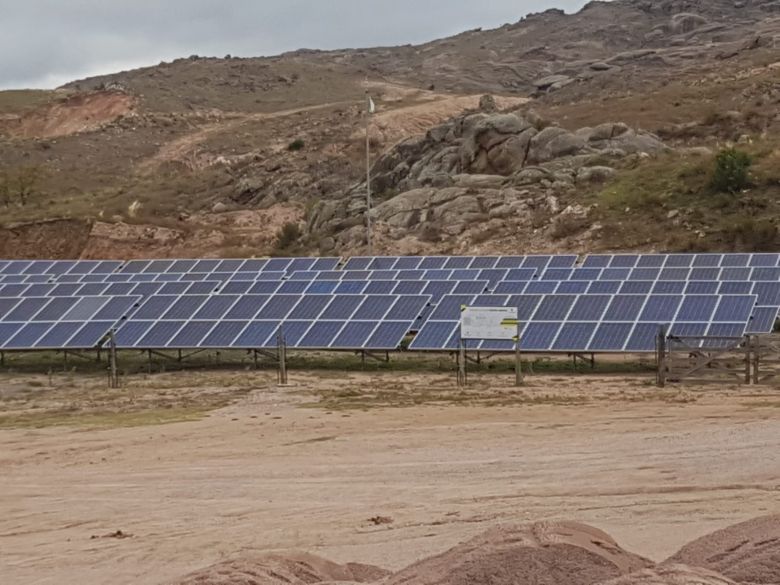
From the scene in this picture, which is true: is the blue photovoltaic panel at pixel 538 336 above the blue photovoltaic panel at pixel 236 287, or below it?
below

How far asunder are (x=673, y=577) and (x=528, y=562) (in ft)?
4.33

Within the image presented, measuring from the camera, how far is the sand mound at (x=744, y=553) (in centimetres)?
684

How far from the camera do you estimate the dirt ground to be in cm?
1438

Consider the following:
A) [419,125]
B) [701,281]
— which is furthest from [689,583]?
[419,125]

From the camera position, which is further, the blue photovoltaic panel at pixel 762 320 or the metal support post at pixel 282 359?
the metal support post at pixel 282 359

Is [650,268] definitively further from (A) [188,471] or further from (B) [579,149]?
(B) [579,149]

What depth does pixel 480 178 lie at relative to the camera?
184 ft

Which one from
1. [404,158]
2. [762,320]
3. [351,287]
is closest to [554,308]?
[762,320]

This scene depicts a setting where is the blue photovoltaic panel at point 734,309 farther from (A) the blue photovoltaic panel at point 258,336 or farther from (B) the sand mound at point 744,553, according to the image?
(B) the sand mound at point 744,553

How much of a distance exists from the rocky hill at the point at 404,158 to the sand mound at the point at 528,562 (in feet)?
132

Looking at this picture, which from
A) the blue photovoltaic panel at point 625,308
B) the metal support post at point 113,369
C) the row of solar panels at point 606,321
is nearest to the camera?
the row of solar panels at point 606,321

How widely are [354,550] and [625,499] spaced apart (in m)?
3.99

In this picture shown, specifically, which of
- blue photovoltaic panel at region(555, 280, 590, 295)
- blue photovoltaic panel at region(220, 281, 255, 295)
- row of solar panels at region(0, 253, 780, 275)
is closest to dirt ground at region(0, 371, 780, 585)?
blue photovoltaic panel at region(555, 280, 590, 295)

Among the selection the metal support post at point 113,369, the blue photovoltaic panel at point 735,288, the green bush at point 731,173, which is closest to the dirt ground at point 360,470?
the metal support post at point 113,369
